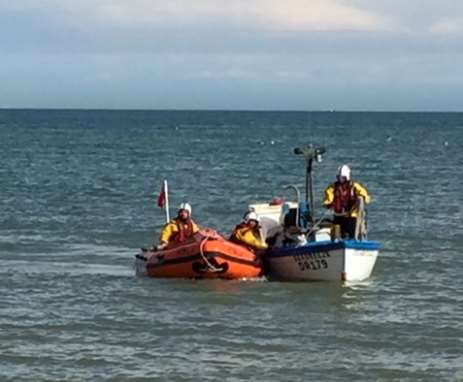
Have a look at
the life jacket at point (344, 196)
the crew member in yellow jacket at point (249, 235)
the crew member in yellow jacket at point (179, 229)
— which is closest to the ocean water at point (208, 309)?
the crew member in yellow jacket at point (249, 235)

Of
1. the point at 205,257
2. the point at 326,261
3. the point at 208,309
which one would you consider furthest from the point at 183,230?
the point at 208,309

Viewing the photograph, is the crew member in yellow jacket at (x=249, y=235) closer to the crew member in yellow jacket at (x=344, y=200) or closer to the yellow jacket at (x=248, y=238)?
the yellow jacket at (x=248, y=238)

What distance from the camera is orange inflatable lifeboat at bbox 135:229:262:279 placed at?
64.2 ft

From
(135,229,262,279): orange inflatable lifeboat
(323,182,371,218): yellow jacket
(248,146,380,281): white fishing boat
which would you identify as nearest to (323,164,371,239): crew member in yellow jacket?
(323,182,371,218): yellow jacket

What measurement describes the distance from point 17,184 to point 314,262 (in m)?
25.7

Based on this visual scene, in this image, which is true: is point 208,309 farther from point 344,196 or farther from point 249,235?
point 344,196

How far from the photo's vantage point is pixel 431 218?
1225 inches

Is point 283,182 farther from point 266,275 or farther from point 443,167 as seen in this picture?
point 266,275

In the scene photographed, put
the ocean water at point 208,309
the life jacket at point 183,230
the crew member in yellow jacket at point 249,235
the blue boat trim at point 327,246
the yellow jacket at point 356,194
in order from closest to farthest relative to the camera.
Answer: the ocean water at point 208,309, the blue boat trim at point 327,246, the yellow jacket at point 356,194, the crew member in yellow jacket at point 249,235, the life jacket at point 183,230

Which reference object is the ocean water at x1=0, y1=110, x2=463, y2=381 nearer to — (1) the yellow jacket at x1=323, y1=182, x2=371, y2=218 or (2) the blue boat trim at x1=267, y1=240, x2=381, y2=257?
(2) the blue boat trim at x1=267, y1=240, x2=381, y2=257

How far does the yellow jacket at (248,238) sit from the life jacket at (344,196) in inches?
51.4

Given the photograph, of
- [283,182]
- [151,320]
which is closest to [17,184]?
[283,182]

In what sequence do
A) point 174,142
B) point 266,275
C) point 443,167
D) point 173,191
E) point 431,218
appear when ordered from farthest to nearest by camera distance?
point 174,142, point 443,167, point 173,191, point 431,218, point 266,275

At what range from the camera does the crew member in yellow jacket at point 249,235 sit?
20031 mm
